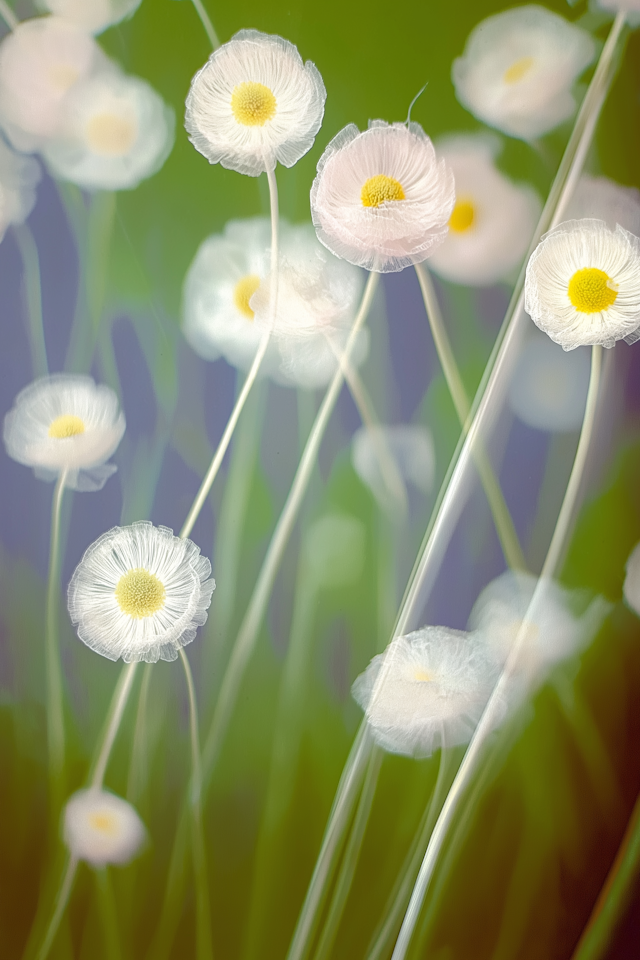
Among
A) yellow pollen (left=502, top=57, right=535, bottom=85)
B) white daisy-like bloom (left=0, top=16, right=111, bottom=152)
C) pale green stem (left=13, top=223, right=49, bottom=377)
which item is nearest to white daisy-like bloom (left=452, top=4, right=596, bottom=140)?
yellow pollen (left=502, top=57, right=535, bottom=85)

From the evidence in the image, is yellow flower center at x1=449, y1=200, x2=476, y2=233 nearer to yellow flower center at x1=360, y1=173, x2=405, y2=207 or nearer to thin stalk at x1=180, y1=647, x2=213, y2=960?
yellow flower center at x1=360, y1=173, x2=405, y2=207

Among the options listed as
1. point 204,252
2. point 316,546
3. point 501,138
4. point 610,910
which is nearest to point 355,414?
point 316,546

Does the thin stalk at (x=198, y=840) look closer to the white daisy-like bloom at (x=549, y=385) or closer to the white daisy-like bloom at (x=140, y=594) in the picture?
the white daisy-like bloom at (x=140, y=594)

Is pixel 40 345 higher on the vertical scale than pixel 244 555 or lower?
higher

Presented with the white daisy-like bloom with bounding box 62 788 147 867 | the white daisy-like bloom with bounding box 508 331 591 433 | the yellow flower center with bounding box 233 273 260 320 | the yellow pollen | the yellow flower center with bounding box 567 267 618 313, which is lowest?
the white daisy-like bloom with bounding box 62 788 147 867

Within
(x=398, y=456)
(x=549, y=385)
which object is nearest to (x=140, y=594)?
(x=398, y=456)

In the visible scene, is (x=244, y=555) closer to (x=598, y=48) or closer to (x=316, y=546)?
(x=316, y=546)

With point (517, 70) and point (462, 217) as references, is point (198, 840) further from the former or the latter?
point (517, 70)
